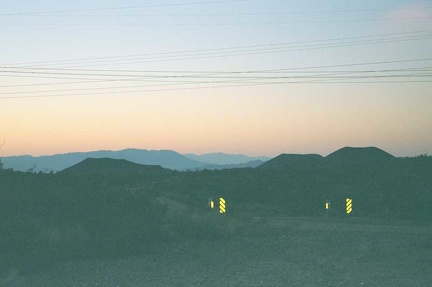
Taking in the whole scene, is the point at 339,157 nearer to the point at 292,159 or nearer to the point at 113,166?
the point at 292,159

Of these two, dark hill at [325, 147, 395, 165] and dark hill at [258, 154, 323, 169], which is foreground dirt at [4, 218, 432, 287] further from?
dark hill at [258, 154, 323, 169]

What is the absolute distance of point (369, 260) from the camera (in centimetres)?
2275

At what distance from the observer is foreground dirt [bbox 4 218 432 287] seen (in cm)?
1870

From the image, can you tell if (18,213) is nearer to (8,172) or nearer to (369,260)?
(8,172)

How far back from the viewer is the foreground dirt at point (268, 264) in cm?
1870

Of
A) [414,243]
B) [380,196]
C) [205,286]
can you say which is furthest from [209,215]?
[380,196]

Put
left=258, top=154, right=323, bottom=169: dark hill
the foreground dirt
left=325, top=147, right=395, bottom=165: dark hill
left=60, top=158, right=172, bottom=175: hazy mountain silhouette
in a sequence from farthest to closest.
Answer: left=258, top=154, right=323, bottom=169: dark hill < left=60, top=158, right=172, bottom=175: hazy mountain silhouette < left=325, top=147, right=395, bottom=165: dark hill < the foreground dirt

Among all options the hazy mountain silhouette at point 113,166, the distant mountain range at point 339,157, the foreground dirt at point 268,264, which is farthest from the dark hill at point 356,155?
the foreground dirt at point 268,264

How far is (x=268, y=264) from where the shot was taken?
864 inches

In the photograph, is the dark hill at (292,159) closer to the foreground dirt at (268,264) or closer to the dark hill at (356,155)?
the dark hill at (356,155)

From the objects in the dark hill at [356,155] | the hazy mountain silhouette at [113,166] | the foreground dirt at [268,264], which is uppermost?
the dark hill at [356,155]

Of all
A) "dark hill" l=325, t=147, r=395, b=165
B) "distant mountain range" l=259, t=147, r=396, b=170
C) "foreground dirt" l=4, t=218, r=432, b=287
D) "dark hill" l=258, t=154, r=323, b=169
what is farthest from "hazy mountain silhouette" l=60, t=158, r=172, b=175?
"foreground dirt" l=4, t=218, r=432, b=287

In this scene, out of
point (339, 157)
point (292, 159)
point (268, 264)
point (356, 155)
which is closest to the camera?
point (268, 264)

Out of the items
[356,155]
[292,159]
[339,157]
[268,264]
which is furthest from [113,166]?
[268,264]
